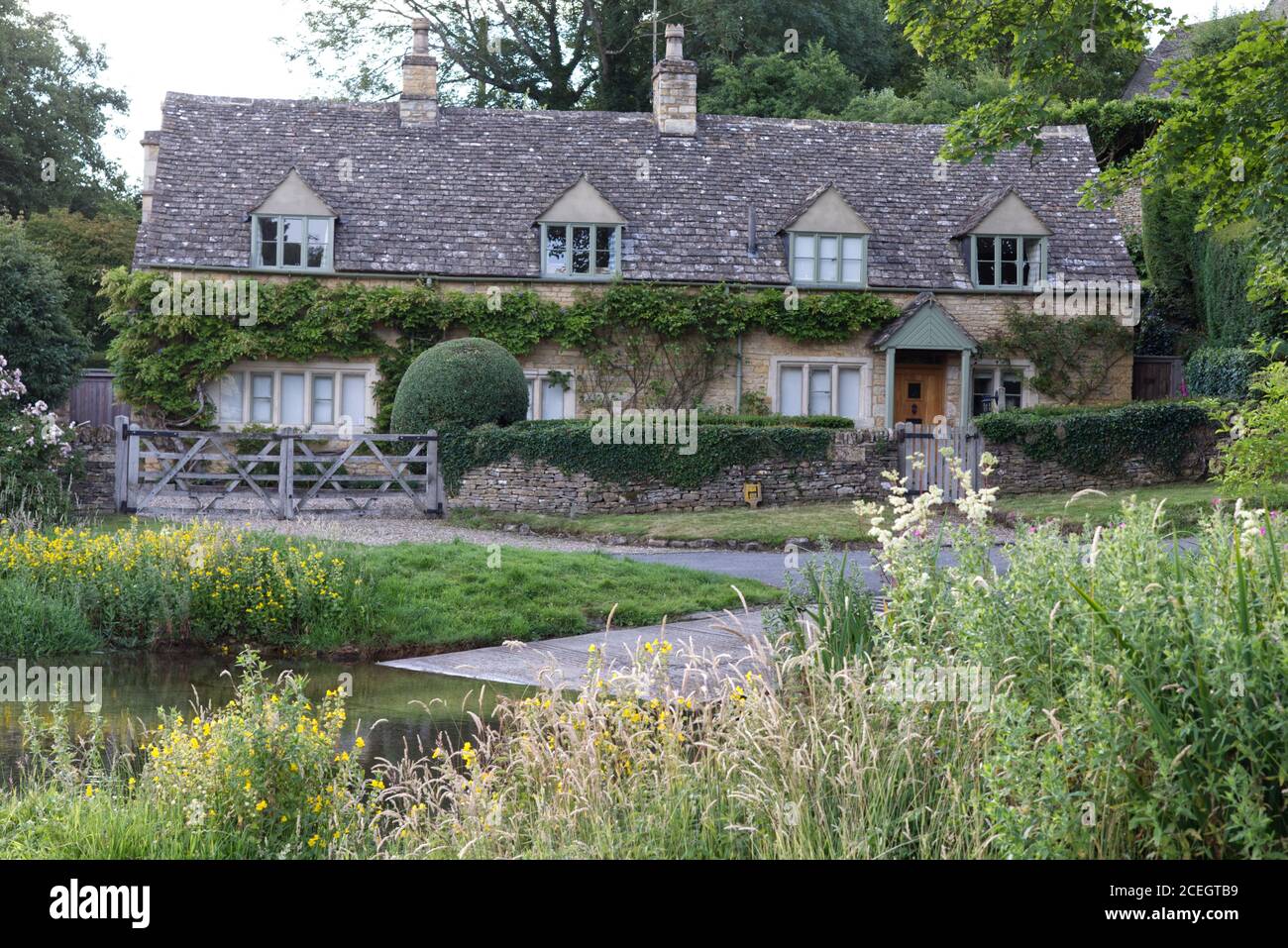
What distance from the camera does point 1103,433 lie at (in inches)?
927

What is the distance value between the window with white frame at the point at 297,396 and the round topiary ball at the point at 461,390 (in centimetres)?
502

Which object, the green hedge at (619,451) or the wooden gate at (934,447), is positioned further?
the wooden gate at (934,447)

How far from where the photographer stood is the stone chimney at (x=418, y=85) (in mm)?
31234

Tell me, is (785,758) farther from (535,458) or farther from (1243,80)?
(535,458)

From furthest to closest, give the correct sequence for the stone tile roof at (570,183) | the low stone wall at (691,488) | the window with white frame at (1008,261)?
the window with white frame at (1008,261) → the stone tile roof at (570,183) → the low stone wall at (691,488)

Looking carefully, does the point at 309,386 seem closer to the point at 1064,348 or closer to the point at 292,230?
the point at 292,230

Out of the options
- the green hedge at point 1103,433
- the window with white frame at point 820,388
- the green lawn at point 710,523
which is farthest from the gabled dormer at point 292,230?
the green hedge at point 1103,433

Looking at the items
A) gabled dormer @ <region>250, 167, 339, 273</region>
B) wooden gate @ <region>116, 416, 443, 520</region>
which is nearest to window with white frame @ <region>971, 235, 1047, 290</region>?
wooden gate @ <region>116, 416, 443, 520</region>

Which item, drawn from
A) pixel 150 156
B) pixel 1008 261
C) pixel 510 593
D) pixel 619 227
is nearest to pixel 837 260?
pixel 1008 261

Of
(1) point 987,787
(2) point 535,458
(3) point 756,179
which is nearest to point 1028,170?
(3) point 756,179

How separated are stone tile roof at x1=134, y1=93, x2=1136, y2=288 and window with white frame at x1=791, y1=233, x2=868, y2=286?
368 millimetres

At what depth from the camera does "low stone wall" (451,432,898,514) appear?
2189cm

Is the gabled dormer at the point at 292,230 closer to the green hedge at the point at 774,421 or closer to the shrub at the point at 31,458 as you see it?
the green hedge at the point at 774,421
